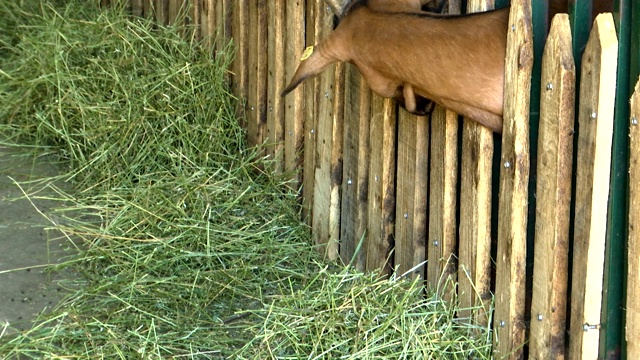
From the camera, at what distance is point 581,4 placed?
297 centimetres

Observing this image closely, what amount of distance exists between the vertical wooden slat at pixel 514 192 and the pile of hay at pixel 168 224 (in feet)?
0.52

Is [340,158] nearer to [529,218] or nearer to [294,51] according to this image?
[294,51]

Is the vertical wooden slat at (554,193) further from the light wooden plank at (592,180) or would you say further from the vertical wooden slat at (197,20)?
the vertical wooden slat at (197,20)

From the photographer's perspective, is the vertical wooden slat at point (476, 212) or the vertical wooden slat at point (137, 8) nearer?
the vertical wooden slat at point (476, 212)

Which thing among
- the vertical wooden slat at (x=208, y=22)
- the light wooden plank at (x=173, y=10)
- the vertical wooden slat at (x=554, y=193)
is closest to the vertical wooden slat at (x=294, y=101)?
the vertical wooden slat at (x=208, y=22)

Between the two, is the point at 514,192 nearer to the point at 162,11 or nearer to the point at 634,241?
the point at 634,241

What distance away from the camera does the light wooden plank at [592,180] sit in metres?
2.82

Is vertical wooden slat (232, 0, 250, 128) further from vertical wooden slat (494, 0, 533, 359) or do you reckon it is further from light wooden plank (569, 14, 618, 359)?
light wooden plank (569, 14, 618, 359)

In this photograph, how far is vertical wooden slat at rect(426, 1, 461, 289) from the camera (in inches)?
143

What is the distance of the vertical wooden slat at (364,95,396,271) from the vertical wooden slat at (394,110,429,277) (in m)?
0.07

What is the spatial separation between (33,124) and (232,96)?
1203 mm

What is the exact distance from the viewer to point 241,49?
577cm

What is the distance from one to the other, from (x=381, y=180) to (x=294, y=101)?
1078 mm

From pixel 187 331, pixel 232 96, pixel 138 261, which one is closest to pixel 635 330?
pixel 187 331
